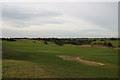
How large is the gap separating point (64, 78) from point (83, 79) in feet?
6.13

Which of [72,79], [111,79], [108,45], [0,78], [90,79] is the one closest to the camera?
[0,78]

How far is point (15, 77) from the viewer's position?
11.5 metres

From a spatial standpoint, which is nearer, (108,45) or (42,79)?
(42,79)

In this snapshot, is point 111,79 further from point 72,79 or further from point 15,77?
point 15,77

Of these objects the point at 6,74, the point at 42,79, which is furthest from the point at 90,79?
the point at 6,74

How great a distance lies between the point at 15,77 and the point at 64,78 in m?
4.02

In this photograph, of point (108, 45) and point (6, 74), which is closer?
point (6, 74)

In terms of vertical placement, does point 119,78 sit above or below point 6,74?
below

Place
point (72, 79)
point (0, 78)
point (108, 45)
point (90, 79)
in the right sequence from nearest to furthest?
1. point (0, 78)
2. point (72, 79)
3. point (90, 79)
4. point (108, 45)

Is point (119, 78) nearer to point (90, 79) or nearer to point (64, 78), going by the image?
point (90, 79)

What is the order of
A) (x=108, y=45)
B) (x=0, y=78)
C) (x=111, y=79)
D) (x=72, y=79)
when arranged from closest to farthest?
1. (x=0, y=78)
2. (x=72, y=79)
3. (x=111, y=79)
4. (x=108, y=45)

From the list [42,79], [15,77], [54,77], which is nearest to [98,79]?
[54,77]

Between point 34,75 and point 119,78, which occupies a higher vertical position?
point 34,75

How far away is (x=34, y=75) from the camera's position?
12.2 m
